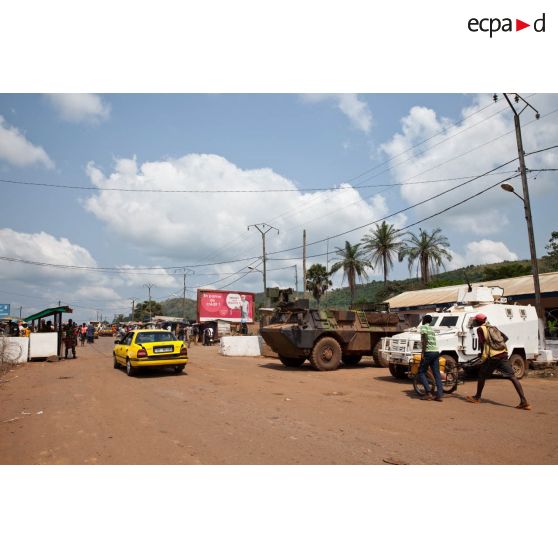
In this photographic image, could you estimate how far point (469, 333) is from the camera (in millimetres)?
11062

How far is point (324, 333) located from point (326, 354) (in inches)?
27.7

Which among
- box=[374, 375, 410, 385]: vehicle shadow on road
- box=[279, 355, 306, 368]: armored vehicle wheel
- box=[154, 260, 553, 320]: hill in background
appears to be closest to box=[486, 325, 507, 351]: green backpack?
box=[374, 375, 410, 385]: vehicle shadow on road

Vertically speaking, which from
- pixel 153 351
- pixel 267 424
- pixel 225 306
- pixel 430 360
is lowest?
pixel 267 424

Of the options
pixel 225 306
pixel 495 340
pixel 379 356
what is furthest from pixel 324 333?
pixel 225 306

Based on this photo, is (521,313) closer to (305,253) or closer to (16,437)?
(16,437)

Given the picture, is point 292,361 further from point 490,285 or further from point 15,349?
point 490,285

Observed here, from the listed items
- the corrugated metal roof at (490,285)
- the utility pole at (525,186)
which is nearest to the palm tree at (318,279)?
the corrugated metal roof at (490,285)

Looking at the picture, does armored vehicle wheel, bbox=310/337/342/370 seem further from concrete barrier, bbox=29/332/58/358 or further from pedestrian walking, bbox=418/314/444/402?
concrete barrier, bbox=29/332/58/358

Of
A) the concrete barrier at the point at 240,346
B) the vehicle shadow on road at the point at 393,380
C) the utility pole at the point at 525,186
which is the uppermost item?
the utility pole at the point at 525,186

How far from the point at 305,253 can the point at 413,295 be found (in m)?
8.89

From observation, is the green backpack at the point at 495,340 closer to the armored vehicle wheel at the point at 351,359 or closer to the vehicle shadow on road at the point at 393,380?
the vehicle shadow on road at the point at 393,380

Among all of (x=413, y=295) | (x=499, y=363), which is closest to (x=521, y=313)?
(x=499, y=363)

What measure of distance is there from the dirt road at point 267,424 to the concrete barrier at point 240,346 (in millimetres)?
11202

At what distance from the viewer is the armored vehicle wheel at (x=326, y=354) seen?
1424 centimetres
